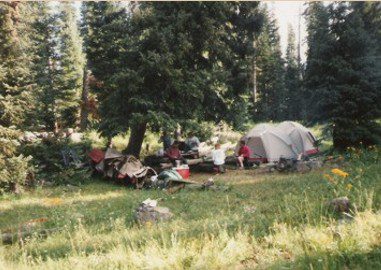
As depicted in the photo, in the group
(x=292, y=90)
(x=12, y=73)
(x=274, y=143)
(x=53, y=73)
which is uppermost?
(x=292, y=90)

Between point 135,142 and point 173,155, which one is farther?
point 135,142

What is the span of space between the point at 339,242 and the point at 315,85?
16.6 m

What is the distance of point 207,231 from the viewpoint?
6805 millimetres

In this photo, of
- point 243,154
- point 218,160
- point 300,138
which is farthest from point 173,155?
point 300,138

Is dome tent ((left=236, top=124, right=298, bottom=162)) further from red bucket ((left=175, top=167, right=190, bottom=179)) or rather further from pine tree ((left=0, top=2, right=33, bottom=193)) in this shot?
pine tree ((left=0, top=2, right=33, bottom=193))

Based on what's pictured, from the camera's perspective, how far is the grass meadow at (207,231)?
4.71 meters

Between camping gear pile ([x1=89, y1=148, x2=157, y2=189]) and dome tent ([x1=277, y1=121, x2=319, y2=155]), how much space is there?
28.8 feet

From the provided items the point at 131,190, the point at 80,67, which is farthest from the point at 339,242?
the point at 80,67

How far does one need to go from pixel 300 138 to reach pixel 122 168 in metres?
10.5

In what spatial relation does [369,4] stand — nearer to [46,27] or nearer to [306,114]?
[306,114]

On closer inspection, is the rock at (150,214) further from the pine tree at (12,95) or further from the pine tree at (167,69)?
the pine tree at (167,69)

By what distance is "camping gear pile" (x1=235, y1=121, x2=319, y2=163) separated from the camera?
19891 millimetres

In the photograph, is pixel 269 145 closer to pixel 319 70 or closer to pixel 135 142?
pixel 319 70

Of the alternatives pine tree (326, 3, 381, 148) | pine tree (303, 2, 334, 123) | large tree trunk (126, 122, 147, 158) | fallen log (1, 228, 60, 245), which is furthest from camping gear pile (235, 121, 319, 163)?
fallen log (1, 228, 60, 245)
